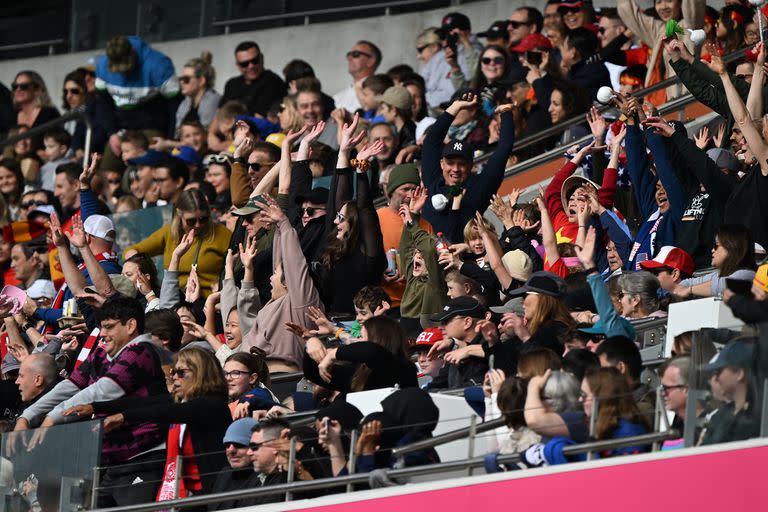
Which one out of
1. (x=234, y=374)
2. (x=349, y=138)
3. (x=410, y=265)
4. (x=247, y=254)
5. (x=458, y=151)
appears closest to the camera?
(x=234, y=374)

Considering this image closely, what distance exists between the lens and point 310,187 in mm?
12336

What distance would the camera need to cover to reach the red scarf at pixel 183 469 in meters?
8.63

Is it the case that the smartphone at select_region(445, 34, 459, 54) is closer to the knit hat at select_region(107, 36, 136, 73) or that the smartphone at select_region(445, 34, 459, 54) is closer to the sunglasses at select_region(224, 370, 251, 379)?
the knit hat at select_region(107, 36, 136, 73)

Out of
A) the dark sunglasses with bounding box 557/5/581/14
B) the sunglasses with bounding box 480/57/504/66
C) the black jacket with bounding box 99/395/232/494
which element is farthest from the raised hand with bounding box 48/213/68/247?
the dark sunglasses with bounding box 557/5/581/14

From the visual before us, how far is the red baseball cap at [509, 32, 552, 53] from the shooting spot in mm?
15070

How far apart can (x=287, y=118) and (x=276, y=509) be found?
639 cm

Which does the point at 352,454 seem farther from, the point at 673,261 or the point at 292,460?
the point at 673,261

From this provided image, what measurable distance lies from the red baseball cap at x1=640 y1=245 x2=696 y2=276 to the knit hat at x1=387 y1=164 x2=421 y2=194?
235 centimetres

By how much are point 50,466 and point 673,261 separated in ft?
11.9

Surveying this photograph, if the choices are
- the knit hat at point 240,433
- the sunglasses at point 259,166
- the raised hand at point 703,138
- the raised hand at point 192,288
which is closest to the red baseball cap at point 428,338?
the knit hat at point 240,433

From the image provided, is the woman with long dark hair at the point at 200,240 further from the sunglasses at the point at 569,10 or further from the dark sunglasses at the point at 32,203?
the sunglasses at the point at 569,10

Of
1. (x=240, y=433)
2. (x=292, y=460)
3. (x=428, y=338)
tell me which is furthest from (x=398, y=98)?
(x=292, y=460)

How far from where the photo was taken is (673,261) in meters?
9.97

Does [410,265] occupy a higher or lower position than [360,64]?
lower
